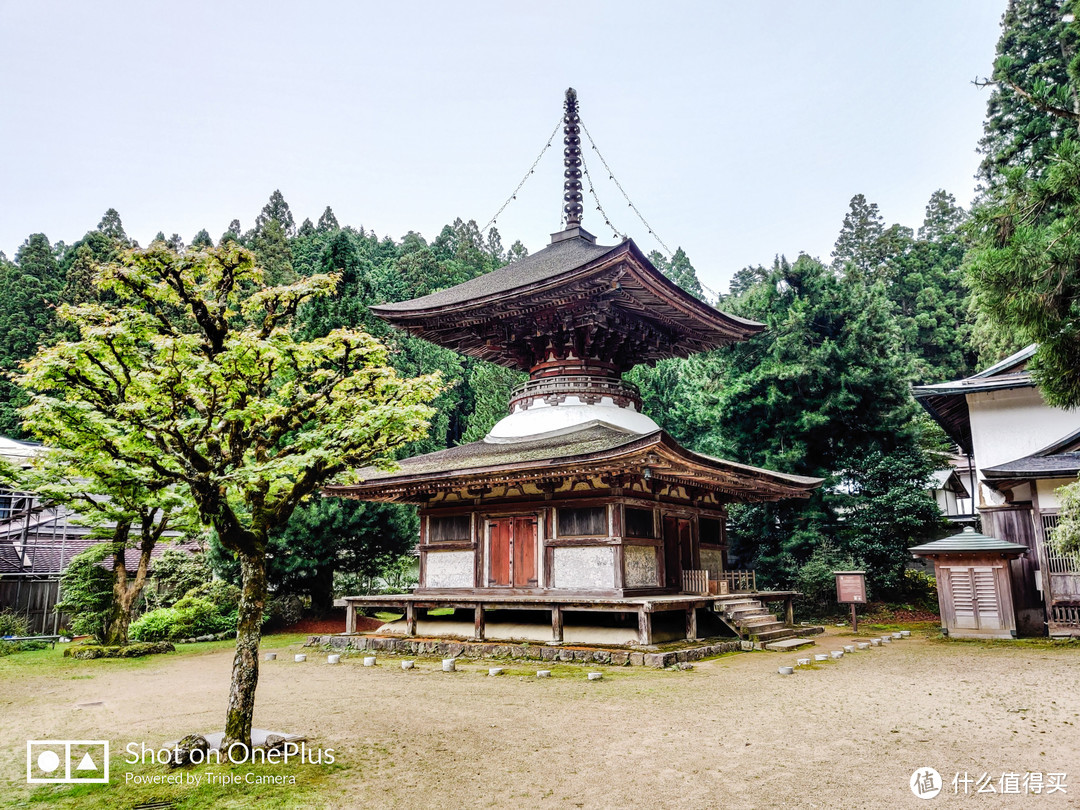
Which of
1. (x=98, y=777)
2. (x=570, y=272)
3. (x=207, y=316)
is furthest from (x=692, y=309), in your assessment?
(x=98, y=777)

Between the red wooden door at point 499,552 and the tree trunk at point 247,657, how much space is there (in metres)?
9.13

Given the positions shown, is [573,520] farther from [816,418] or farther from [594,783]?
[816,418]

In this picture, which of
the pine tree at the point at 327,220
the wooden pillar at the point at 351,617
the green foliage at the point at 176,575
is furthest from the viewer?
the pine tree at the point at 327,220

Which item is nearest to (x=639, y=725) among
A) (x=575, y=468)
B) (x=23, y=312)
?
(x=575, y=468)

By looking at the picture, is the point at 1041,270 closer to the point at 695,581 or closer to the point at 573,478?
the point at 573,478

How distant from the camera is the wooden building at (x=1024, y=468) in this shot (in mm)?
14867

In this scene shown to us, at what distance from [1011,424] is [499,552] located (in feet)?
48.6

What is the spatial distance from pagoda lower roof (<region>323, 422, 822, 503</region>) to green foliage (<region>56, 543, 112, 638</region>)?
6.08 m

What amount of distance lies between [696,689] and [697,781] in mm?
4262

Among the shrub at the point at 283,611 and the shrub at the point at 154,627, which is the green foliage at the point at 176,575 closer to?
the shrub at the point at 283,611

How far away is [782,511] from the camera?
2344 cm

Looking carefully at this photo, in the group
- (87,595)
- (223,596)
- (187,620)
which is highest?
(87,595)

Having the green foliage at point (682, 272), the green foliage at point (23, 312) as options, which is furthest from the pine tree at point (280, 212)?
the green foliage at point (682, 272)

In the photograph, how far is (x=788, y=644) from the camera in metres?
14.0
